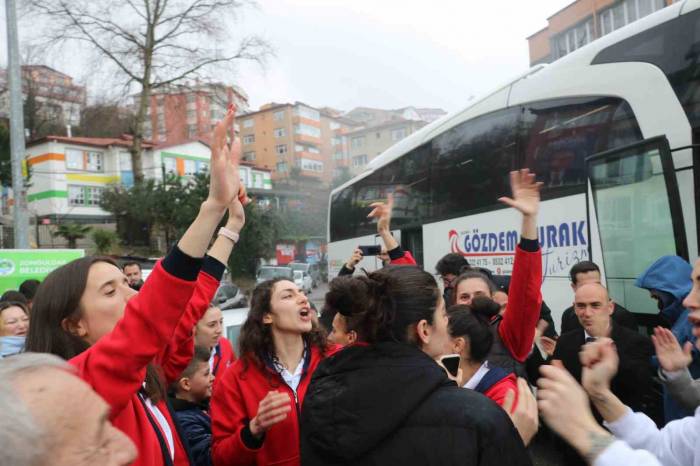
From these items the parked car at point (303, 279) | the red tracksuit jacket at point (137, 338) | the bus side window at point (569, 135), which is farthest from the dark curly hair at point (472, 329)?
the parked car at point (303, 279)

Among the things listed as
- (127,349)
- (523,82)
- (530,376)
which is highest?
(523,82)

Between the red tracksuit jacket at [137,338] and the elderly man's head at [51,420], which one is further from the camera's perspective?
the red tracksuit jacket at [137,338]

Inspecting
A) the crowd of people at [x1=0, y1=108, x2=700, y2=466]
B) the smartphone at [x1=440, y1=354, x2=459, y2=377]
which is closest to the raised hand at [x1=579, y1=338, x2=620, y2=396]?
the crowd of people at [x1=0, y1=108, x2=700, y2=466]

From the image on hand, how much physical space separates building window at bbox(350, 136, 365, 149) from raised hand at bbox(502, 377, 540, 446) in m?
77.3

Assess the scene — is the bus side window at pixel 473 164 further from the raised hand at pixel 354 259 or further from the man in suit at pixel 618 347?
the man in suit at pixel 618 347

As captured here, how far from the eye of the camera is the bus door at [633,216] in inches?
192

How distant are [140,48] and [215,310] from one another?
28.4m

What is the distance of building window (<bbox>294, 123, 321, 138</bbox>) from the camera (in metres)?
76.1

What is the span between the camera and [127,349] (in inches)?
63.1

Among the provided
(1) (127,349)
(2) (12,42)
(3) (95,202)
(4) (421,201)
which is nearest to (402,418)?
(1) (127,349)

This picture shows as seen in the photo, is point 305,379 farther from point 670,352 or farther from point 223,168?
point 670,352

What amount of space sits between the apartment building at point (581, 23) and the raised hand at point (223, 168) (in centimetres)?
2727

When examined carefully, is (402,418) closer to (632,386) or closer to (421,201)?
(632,386)

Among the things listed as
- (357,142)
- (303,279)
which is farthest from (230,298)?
(357,142)
